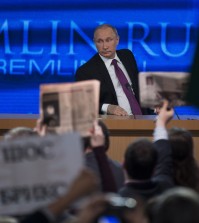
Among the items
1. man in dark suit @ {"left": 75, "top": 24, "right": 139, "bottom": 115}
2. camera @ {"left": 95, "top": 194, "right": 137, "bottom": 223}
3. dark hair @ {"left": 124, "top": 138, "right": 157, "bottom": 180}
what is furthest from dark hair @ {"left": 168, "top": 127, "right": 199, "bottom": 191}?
man in dark suit @ {"left": 75, "top": 24, "right": 139, "bottom": 115}

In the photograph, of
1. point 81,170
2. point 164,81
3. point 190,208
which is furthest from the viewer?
point 164,81

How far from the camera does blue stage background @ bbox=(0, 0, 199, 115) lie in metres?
8.02

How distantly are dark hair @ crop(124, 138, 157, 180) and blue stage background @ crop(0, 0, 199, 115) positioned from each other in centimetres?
441

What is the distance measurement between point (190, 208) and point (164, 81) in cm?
153

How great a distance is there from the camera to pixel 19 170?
276 cm

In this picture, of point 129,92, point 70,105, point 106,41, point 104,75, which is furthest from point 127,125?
point 70,105

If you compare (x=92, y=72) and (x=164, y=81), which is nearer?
(x=164, y=81)

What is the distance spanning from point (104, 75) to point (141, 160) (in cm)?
280

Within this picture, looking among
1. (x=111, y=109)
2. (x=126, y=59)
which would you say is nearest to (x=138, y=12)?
(x=126, y=59)

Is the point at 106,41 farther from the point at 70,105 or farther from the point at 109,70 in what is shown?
the point at 70,105

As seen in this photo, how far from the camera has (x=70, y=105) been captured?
11.6 feet

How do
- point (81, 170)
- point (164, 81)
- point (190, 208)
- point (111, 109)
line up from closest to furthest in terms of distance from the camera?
point (190, 208)
point (81, 170)
point (164, 81)
point (111, 109)

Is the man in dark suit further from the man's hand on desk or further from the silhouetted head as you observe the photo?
the silhouetted head

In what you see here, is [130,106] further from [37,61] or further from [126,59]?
[37,61]
